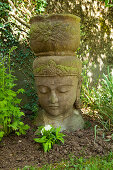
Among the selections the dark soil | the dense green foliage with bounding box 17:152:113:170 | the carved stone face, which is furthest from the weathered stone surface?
the dense green foliage with bounding box 17:152:113:170

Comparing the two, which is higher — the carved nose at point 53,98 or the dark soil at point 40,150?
the carved nose at point 53,98

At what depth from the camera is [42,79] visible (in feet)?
9.37

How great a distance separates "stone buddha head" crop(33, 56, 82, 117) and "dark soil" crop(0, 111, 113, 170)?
21.4 inches

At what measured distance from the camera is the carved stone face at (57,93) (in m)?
2.80

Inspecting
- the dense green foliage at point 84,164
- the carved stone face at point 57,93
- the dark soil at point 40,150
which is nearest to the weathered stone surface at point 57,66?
the carved stone face at point 57,93

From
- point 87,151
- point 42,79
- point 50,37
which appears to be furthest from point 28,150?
point 50,37

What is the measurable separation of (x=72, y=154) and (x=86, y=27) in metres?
4.23

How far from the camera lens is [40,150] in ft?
7.88

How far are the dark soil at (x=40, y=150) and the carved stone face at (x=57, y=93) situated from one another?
505mm

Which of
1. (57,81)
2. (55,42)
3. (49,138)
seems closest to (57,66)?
(57,81)

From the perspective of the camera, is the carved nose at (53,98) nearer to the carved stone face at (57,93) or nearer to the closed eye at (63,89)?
the carved stone face at (57,93)

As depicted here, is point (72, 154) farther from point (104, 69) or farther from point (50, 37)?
point (104, 69)

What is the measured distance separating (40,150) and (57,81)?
1098mm

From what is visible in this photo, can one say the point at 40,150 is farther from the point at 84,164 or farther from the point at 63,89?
the point at 63,89
